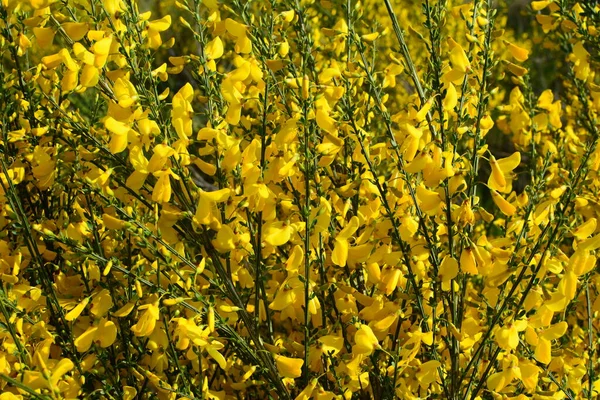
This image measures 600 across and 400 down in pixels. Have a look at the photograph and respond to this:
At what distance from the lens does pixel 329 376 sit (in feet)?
5.96

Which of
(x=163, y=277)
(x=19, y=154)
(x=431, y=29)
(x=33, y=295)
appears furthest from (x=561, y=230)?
(x=19, y=154)

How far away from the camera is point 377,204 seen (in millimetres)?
1714

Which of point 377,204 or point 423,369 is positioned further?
point 377,204

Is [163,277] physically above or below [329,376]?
above

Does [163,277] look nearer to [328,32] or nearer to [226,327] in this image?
[226,327]

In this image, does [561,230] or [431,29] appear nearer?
[561,230]

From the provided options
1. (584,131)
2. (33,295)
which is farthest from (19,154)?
(584,131)

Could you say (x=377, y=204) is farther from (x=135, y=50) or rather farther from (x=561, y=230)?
(x=135, y=50)

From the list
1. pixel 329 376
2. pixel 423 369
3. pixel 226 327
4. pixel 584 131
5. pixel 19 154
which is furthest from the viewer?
pixel 584 131

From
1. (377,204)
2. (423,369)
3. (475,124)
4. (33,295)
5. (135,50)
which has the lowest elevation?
(423,369)

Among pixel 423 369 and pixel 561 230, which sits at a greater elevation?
pixel 561 230

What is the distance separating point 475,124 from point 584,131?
1740 millimetres

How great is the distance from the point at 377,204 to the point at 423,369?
15.4 inches

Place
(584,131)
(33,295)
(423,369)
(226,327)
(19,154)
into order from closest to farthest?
1. (226,327)
2. (423,369)
3. (33,295)
4. (19,154)
5. (584,131)
